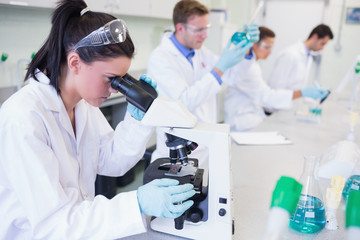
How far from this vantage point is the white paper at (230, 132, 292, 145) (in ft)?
6.25

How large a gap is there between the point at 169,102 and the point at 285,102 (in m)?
2.15

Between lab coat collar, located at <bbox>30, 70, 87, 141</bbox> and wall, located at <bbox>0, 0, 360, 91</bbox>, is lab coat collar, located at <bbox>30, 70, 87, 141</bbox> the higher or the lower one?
the lower one

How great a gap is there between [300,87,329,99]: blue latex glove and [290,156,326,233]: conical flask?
1902mm

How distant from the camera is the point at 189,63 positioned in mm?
2252

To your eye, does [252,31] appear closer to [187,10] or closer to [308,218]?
[187,10]

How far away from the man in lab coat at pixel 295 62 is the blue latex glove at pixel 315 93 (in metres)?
0.83

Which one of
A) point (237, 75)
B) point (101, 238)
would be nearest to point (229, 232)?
point (101, 238)

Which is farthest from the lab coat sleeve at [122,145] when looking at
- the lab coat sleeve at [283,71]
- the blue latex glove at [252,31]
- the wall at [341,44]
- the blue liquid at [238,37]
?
the wall at [341,44]

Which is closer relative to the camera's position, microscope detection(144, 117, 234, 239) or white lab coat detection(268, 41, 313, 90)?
microscope detection(144, 117, 234, 239)

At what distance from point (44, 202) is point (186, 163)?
450 millimetres

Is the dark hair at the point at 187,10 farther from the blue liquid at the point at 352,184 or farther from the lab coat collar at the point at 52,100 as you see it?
the blue liquid at the point at 352,184

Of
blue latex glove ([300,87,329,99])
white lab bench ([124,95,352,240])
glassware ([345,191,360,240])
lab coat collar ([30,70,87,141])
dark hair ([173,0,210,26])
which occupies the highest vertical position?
dark hair ([173,0,210,26])

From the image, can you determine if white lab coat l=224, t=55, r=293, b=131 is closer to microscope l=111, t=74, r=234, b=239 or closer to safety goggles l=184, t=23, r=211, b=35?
safety goggles l=184, t=23, r=211, b=35

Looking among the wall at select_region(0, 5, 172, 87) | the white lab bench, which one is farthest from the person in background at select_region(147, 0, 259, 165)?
the white lab bench
